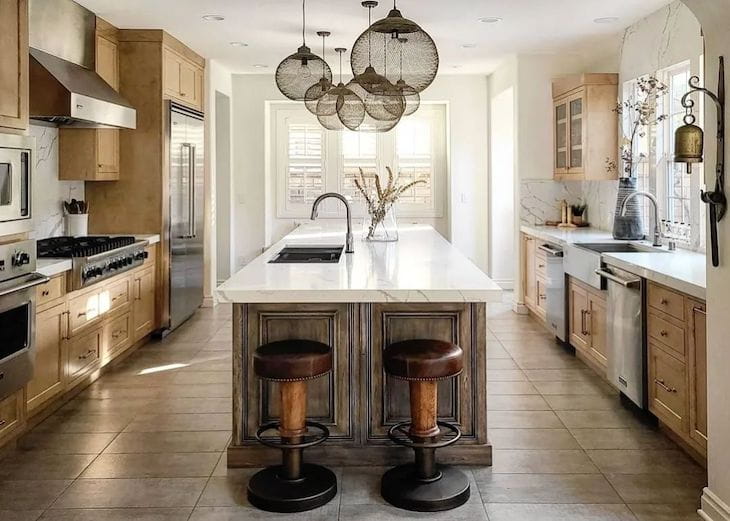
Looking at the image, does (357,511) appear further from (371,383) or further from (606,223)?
(606,223)

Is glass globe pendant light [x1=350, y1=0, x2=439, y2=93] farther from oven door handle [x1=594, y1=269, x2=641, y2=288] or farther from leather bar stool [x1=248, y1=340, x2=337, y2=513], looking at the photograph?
oven door handle [x1=594, y1=269, x2=641, y2=288]

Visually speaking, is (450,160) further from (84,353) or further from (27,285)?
(27,285)

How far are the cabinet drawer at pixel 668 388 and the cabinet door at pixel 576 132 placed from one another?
2.89 metres

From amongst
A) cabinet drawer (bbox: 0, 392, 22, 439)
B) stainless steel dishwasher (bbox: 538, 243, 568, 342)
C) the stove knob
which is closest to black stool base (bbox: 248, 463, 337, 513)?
cabinet drawer (bbox: 0, 392, 22, 439)

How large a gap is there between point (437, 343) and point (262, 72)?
601 cm

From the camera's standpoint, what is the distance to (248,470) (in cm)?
328

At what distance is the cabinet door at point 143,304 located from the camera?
5551 millimetres

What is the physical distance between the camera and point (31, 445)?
365 cm

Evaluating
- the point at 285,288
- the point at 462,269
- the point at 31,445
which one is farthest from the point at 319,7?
the point at 31,445

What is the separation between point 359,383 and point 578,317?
2543mm

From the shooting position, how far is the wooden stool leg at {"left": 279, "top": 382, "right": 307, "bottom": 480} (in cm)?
298

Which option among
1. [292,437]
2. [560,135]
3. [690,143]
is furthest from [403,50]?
[560,135]

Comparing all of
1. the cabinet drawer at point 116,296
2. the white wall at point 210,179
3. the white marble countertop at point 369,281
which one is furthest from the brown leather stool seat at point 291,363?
the white wall at point 210,179

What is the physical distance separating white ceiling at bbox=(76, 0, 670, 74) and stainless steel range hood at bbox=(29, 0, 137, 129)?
21cm
